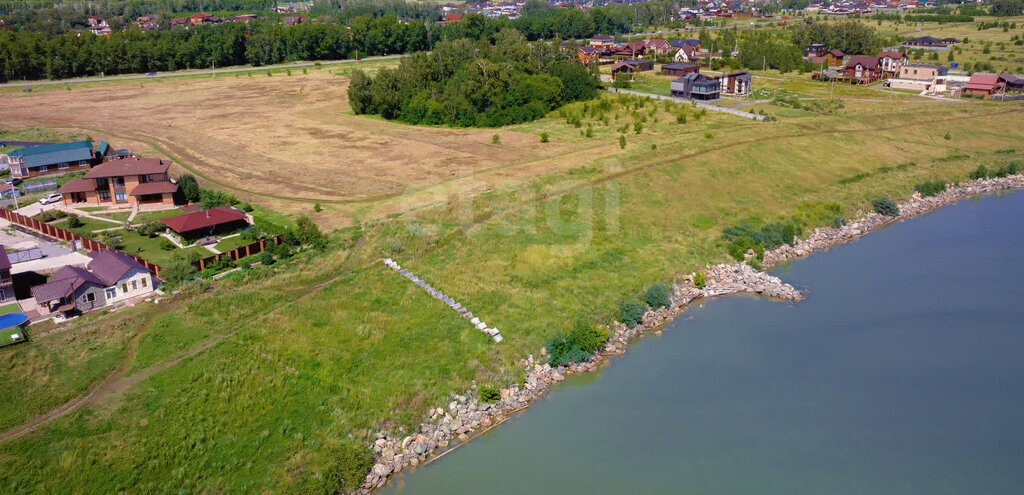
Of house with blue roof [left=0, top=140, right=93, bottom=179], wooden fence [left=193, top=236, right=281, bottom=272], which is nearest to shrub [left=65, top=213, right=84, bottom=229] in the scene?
wooden fence [left=193, top=236, right=281, bottom=272]

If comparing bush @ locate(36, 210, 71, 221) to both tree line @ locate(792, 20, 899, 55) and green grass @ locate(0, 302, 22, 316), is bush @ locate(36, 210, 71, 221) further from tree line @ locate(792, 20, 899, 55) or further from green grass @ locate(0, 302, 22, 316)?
tree line @ locate(792, 20, 899, 55)

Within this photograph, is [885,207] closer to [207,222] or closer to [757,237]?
[757,237]

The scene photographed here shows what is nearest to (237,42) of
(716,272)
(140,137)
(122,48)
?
(122,48)

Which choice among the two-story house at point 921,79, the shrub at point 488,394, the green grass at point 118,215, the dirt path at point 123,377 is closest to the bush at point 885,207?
the shrub at point 488,394

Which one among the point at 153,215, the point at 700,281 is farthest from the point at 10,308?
the point at 700,281

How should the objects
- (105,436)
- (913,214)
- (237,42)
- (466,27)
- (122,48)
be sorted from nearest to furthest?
(105,436) → (913,214) → (122,48) → (237,42) → (466,27)

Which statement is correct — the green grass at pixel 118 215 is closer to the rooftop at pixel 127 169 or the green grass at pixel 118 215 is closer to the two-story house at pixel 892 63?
the rooftop at pixel 127 169

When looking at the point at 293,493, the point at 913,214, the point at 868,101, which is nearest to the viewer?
the point at 293,493

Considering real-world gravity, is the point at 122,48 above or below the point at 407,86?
above

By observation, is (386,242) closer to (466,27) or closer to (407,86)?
(407,86)
